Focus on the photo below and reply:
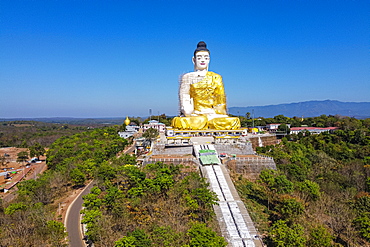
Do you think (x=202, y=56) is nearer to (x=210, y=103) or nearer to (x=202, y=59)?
(x=202, y=59)

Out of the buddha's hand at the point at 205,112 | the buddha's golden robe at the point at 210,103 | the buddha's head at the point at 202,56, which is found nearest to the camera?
the buddha's golden robe at the point at 210,103

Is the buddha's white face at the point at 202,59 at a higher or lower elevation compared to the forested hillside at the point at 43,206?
higher

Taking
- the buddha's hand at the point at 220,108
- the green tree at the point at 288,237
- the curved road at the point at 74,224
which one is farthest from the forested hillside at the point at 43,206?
the buddha's hand at the point at 220,108

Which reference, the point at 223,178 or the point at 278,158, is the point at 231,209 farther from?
the point at 278,158

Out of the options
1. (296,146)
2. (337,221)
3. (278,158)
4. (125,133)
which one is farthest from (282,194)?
(125,133)

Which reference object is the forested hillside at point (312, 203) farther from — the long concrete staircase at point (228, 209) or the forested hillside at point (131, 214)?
the forested hillside at point (131, 214)

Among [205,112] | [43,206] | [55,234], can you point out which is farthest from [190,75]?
[55,234]

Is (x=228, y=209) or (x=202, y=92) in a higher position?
(x=202, y=92)
